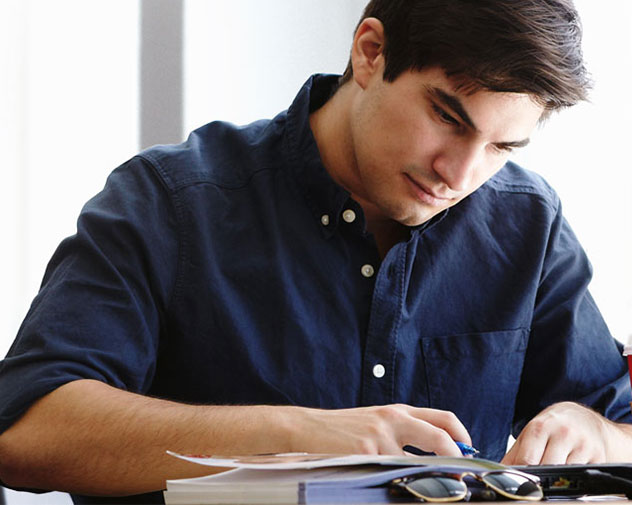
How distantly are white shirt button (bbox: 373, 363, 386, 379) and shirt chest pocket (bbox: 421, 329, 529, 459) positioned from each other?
9 cm

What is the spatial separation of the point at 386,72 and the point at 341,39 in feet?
2.88

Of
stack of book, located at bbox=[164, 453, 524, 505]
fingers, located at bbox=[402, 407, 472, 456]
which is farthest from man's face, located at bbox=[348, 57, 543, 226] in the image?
stack of book, located at bbox=[164, 453, 524, 505]

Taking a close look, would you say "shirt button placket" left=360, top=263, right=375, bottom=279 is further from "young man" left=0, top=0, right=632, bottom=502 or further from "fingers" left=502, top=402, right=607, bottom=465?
"fingers" left=502, top=402, right=607, bottom=465

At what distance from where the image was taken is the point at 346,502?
0.66 meters

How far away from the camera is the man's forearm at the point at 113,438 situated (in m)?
0.95

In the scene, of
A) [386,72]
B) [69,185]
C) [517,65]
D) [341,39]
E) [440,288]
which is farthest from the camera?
[341,39]

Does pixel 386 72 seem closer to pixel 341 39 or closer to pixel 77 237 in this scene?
pixel 77 237

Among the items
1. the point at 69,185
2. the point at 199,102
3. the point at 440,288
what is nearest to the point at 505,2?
the point at 440,288

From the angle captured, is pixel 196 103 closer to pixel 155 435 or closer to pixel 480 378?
pixel 480 378

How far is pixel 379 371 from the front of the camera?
4.36 ft

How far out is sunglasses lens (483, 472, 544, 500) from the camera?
0.69 metres

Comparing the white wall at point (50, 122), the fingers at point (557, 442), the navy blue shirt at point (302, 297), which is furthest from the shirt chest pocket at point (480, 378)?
the white wall at point (50, 122)

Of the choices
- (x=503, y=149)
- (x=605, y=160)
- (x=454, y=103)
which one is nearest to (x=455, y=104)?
(x=454, y=103)

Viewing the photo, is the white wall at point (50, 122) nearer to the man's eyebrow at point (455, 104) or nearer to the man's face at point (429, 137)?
the man's face at point (429, 137)
